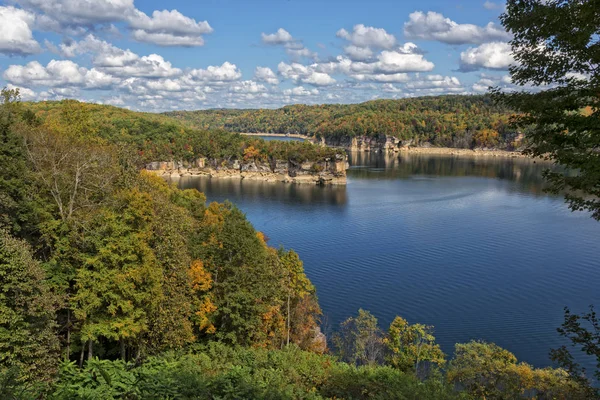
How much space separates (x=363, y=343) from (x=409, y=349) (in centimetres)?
223

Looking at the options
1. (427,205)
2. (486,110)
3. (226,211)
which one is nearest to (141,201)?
(226,211)

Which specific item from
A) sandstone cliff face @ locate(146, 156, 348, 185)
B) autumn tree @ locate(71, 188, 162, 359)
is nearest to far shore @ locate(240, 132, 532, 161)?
sandstone cliff face @ locate(146, 156, 348, 185)

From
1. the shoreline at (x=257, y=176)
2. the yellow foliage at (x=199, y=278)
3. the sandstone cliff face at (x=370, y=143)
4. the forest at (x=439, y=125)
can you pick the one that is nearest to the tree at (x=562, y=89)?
the yellow foliage at (x=199, y=278)

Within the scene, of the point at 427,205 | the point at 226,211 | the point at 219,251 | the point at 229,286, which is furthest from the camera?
the point at 427,205

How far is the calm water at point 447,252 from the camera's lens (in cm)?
2895

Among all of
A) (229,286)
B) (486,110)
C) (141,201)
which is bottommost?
(229,286)

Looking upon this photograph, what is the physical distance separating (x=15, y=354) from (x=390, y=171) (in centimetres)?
9725

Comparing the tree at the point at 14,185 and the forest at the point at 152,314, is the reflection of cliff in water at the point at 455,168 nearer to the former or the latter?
the forest at the point at 152,314

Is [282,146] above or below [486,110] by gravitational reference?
below

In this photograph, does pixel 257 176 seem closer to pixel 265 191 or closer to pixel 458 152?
pixel 265 191

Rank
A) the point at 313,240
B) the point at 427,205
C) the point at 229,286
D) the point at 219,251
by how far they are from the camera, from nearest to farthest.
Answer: the point at 229,286
the point at 219,251
the point at 313,240
the point at 427,205

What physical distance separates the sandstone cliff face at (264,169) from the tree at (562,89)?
82.2m

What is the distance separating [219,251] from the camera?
805 inches

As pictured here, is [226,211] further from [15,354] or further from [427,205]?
[427,205]
